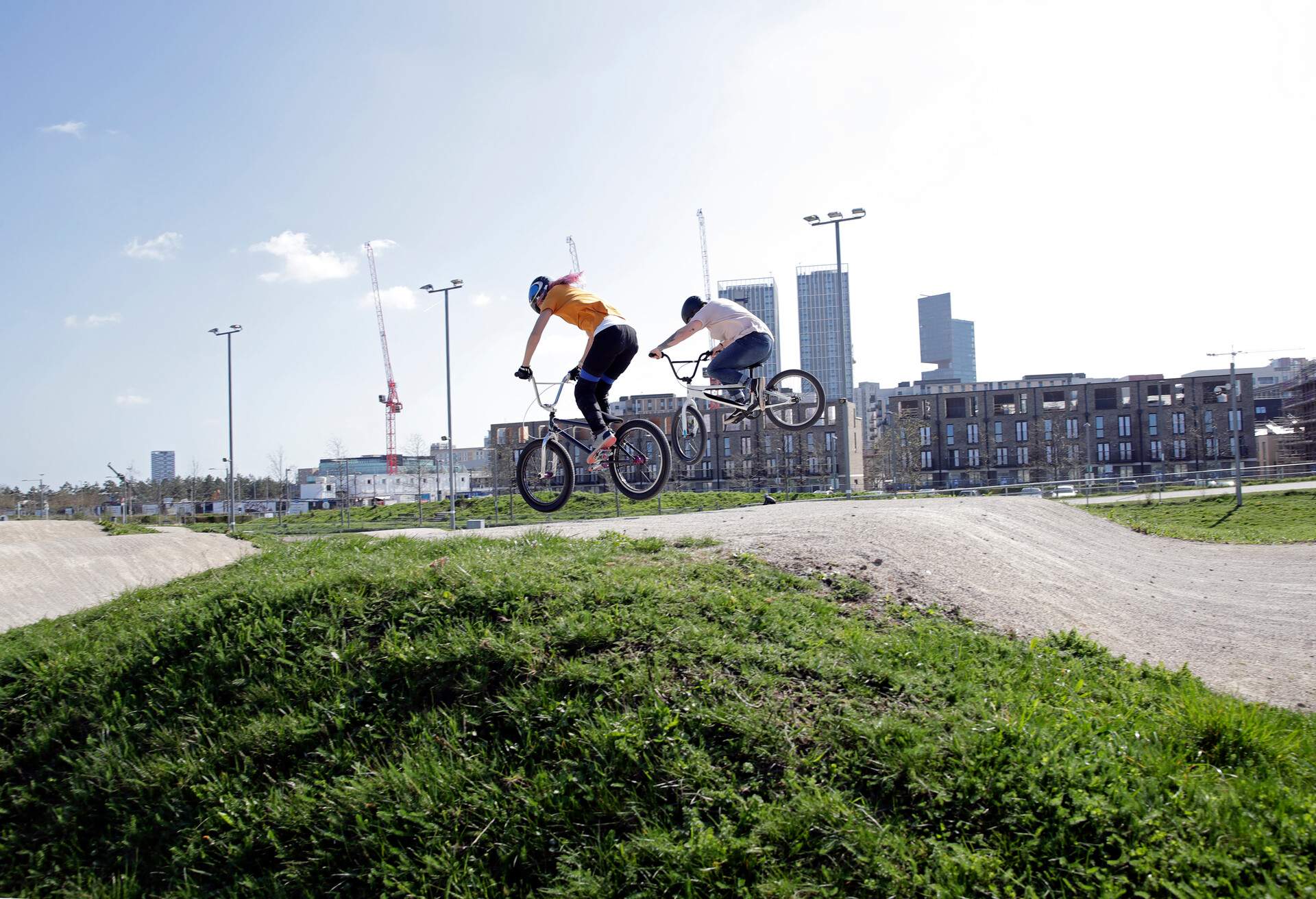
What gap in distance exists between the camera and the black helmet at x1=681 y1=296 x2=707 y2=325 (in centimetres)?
1109

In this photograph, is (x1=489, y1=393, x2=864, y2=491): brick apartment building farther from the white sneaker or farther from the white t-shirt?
the white sneaker

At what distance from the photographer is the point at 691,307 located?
1112 cm

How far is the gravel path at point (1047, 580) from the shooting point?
26.8 feet

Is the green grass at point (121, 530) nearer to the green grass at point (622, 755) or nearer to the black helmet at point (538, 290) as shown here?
the green grass at point (622, 755)

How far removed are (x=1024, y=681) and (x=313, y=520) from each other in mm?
36843

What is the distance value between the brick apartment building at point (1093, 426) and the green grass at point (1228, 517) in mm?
42564

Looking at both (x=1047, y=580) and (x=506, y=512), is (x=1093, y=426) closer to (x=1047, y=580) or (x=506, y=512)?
(x=506, y=512)

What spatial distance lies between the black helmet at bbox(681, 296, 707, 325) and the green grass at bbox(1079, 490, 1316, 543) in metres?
17.2

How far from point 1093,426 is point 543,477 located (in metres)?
93.3

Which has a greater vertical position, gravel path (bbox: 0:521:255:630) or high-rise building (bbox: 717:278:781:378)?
high-rise building (bbox: 717:278:781:378)

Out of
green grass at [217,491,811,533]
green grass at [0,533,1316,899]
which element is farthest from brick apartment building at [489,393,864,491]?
green grass at [0,533,1316,899]

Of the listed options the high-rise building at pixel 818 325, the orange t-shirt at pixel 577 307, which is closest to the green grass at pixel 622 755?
the orange t-shirt at pixel 577 307

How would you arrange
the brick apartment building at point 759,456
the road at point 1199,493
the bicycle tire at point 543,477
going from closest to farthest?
the bicycle tire at point 543,477
the brick apartment building at point 759,456
the road at point 1199,493

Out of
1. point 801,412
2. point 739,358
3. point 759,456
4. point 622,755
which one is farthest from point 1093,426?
point 622,755
